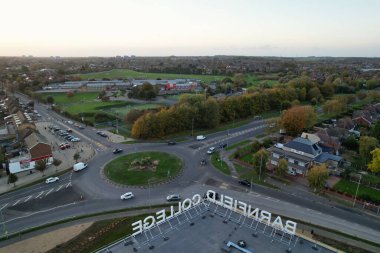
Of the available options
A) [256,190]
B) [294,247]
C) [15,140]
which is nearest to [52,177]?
[15,140]

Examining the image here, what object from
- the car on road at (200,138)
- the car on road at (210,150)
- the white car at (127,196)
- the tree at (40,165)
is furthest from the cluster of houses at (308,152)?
→ the tree at (40,165)

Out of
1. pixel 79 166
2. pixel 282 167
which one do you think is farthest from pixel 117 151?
Answer: pixel 282 167

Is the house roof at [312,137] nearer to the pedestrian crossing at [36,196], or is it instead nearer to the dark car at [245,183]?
the dark car at [245,183]

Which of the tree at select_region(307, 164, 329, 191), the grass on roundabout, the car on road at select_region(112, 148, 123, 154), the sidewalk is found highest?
the tree at select_region(307, 164, 329, 191)

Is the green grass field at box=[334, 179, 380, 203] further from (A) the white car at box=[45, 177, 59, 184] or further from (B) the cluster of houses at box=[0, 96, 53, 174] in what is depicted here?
(B) the cluster of houses at box=[0, 96, 53, 174]

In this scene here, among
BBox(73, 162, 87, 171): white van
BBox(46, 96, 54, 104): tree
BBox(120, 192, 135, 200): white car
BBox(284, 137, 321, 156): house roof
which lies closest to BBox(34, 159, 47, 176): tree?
BBox(73, 162, 87, 171): white van

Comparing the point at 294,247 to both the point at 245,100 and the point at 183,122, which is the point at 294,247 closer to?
the point at 183,122

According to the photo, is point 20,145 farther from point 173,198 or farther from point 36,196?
point 173,198
